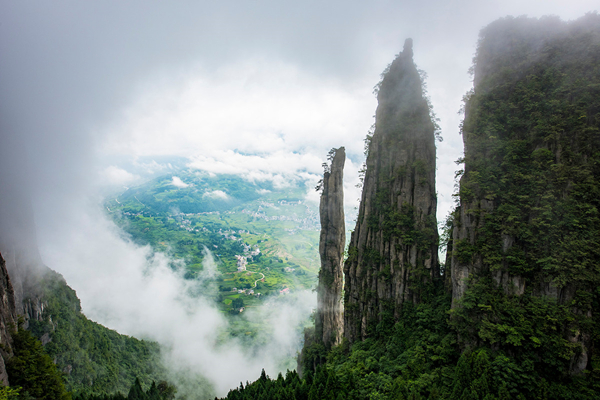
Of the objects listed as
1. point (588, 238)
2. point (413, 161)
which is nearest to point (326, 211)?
point (413, 161)

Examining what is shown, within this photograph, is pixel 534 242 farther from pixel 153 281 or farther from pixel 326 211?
pixel 153 281

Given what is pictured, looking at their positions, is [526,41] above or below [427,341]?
above

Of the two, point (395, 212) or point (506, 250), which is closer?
point (506, 250)

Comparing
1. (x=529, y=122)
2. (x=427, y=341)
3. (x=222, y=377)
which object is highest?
(x=529, y=122)

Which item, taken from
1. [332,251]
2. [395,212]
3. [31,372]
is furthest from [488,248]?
[31,372]

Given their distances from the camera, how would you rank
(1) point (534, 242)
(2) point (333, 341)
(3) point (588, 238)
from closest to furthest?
1. (3) point (588, 238)
2. (1) point (534, 242)
3. (2) point (333, 341)

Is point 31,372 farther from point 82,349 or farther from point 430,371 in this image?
point 82,349

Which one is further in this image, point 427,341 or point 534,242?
point 427,341

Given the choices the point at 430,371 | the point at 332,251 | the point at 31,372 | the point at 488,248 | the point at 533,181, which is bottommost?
the point at 31,372

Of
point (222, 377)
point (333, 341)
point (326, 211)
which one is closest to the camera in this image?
point (333, 341)
